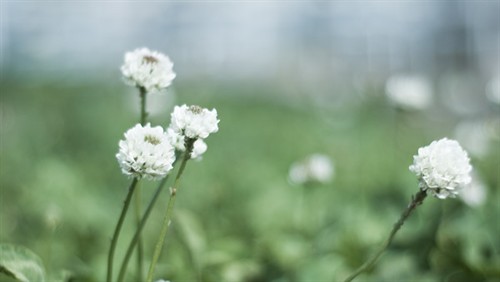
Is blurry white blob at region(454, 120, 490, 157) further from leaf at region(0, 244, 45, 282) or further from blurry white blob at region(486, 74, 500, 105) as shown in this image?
leaf at region(0, 244, 45, 282)

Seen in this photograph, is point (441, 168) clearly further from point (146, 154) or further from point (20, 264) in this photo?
point (20, 264)

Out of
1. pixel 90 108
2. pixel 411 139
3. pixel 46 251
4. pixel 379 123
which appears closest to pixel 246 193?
pixel 46 251

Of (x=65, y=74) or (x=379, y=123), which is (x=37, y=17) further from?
(x=379, y=123)

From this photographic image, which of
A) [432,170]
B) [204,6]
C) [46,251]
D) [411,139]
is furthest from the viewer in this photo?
[204,6]

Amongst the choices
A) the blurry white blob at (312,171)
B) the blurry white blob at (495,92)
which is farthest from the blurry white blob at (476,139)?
the blurry white blob at (312,171)

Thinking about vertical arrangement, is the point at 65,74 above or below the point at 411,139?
above

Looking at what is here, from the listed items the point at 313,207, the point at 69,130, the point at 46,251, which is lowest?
the point at 46,251
